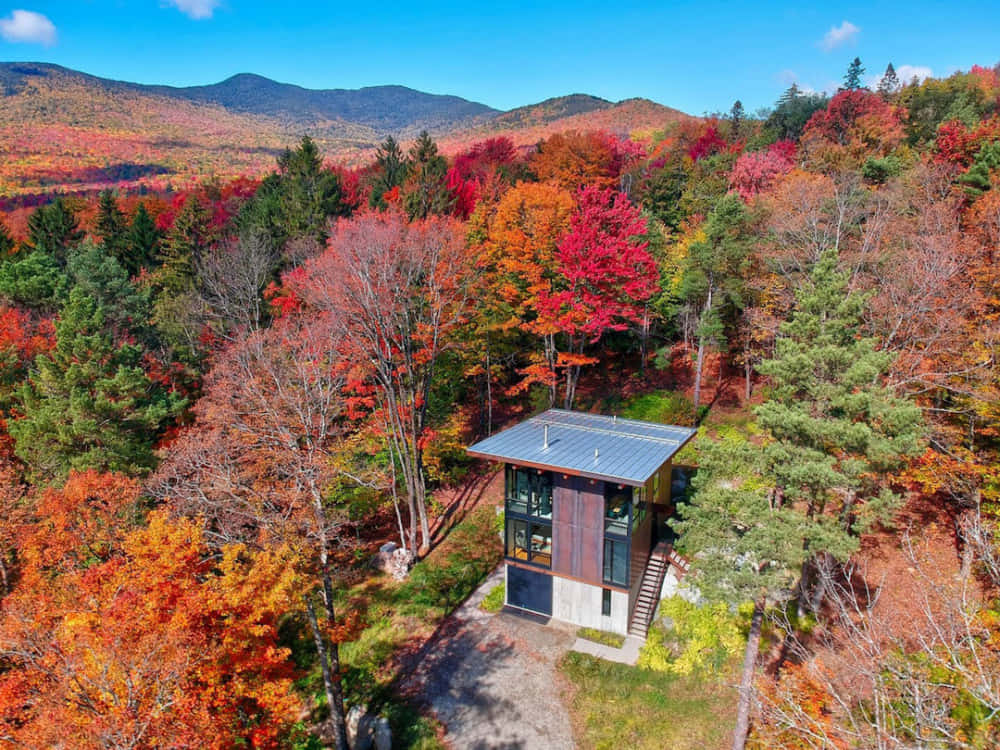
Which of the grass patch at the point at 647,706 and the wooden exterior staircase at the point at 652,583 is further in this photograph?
the wooden exterior staircase at the point at 652,583

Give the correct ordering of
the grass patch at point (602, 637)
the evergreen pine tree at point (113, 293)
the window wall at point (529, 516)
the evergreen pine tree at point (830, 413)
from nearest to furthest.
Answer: the evergreen pine tree at point (830, 413) < the grass patch at point (602, 637) < the window wall at point (529, 516) < the evergreen pine tree at point (113, 293)

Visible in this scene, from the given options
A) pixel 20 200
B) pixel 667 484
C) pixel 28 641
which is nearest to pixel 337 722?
pixel 28 641

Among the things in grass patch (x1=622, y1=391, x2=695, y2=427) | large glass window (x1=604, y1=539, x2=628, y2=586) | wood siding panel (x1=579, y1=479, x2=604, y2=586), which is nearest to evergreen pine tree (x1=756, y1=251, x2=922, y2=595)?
wood siding panel (x1=579, y1=479, x2=604, y2=586)

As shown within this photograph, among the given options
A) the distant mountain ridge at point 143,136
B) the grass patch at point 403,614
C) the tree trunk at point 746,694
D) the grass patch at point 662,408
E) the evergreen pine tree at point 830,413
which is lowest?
the grass patch at point 403,614

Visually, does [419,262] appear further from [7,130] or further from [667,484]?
[7,130]

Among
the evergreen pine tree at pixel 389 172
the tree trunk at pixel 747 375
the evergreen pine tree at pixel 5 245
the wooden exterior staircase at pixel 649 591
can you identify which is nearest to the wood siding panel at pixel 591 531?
the wooden exterior staircase at pixel 649 591

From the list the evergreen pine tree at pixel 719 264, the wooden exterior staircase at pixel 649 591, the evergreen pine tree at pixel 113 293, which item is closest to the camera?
the wooden exterior staircase at pixel 649 591

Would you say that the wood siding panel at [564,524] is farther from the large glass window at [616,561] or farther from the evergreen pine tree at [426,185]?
the evergreen pine tree at [426,185]

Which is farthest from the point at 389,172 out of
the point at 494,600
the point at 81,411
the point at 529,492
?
the point at 494,600
